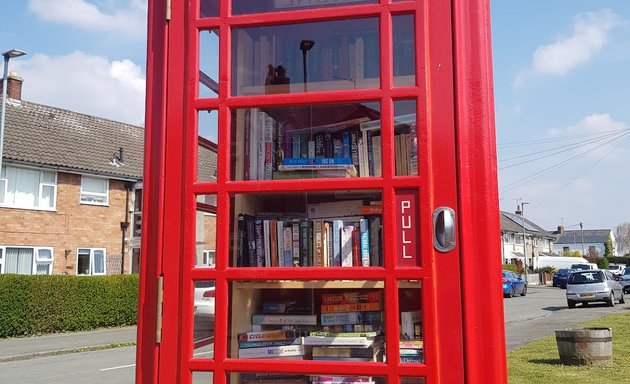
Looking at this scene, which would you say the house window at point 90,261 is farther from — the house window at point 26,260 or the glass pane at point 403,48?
the glass pane at point 403,48

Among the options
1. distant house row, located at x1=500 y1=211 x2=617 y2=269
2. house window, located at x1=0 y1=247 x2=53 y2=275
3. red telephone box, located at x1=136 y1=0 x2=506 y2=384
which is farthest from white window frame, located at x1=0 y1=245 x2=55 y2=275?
distant house row, located at x1=500 y1=211 x2=617 y2=269

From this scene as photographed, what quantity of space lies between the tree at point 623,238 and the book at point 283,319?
139581 millimetres

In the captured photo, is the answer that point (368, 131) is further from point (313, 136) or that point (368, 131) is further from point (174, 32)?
point (174, 32)

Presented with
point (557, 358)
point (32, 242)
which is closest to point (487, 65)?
point (557, 358)

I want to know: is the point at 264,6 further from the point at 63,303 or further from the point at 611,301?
the point at 611,301

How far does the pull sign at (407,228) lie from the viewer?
212 cm

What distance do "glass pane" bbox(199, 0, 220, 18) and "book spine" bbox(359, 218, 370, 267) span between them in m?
1.00

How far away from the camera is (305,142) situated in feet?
8.16

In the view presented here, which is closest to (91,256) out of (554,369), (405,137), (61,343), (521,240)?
(61,343)

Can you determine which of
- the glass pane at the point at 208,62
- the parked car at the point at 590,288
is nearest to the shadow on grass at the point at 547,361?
the glass pane at the point at 208,62

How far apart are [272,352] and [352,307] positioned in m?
0.34

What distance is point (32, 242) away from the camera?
22.7 meters

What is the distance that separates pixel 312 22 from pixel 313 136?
1.44ft

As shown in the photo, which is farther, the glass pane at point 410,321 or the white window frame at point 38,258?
the white window frame at point 38,258
